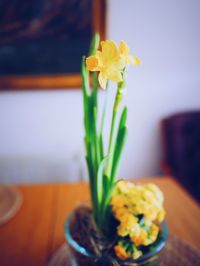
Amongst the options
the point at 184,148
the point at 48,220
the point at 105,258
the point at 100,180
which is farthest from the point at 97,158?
the point at 184,148

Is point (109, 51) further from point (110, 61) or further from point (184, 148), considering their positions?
point (184, 148)

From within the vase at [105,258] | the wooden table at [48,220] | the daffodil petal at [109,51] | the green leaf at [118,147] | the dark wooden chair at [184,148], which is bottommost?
the dark wooden chair at [184,148]

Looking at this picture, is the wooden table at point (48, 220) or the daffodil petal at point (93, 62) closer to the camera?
the daffodil petal at point (93, 62)

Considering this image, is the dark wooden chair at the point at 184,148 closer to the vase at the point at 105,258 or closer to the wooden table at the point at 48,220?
the wooden table at the point at 48,220

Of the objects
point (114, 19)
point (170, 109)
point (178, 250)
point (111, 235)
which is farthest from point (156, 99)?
point (111, 235)

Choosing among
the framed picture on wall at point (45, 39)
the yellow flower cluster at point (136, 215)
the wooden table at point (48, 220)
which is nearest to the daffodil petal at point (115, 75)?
the yellow flower cluster at point (136, 215)

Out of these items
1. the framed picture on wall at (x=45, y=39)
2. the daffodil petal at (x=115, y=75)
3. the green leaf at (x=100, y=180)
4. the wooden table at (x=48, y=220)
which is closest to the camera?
the daffodil petal at (x=115, y=75)
